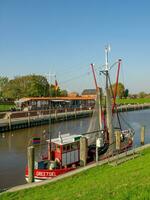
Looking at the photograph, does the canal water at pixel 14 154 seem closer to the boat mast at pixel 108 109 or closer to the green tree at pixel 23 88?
the boat mast at pixel 108 109

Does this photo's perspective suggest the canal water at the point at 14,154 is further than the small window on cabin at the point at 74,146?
Yes

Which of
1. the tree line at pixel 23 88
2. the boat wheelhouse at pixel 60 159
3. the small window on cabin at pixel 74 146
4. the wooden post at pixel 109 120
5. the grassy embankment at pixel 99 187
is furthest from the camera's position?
the tree line at pixel 23 88

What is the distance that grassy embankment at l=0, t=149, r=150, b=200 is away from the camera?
1096 centimetres

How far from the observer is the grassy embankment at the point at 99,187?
10961 millimetres

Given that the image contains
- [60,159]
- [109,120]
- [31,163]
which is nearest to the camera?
[31,163]

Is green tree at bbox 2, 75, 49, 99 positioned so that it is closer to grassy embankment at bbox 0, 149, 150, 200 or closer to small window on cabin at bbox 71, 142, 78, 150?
small window on cabin at bbox 71, 142, 78, 150

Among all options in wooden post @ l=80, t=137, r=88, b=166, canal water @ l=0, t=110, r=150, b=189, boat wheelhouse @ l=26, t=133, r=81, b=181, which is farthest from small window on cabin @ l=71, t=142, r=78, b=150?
canal water @ l=0, t=110, r=150, b=189

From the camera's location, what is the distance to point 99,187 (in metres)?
13.8

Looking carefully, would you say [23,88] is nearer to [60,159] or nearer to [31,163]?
[60,159]

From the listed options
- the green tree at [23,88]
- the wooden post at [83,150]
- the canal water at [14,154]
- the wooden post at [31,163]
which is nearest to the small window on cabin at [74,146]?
the wooden post at [83,150]

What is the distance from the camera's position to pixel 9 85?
4973 inches

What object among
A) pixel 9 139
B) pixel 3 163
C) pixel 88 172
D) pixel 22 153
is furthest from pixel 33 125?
pixel 88 172

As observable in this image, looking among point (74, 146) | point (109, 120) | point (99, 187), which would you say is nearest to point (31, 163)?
point (74, 146)

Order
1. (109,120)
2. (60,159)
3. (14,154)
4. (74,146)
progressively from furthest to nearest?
(14,154) → (109,120) → (74,146) → (60,159)
